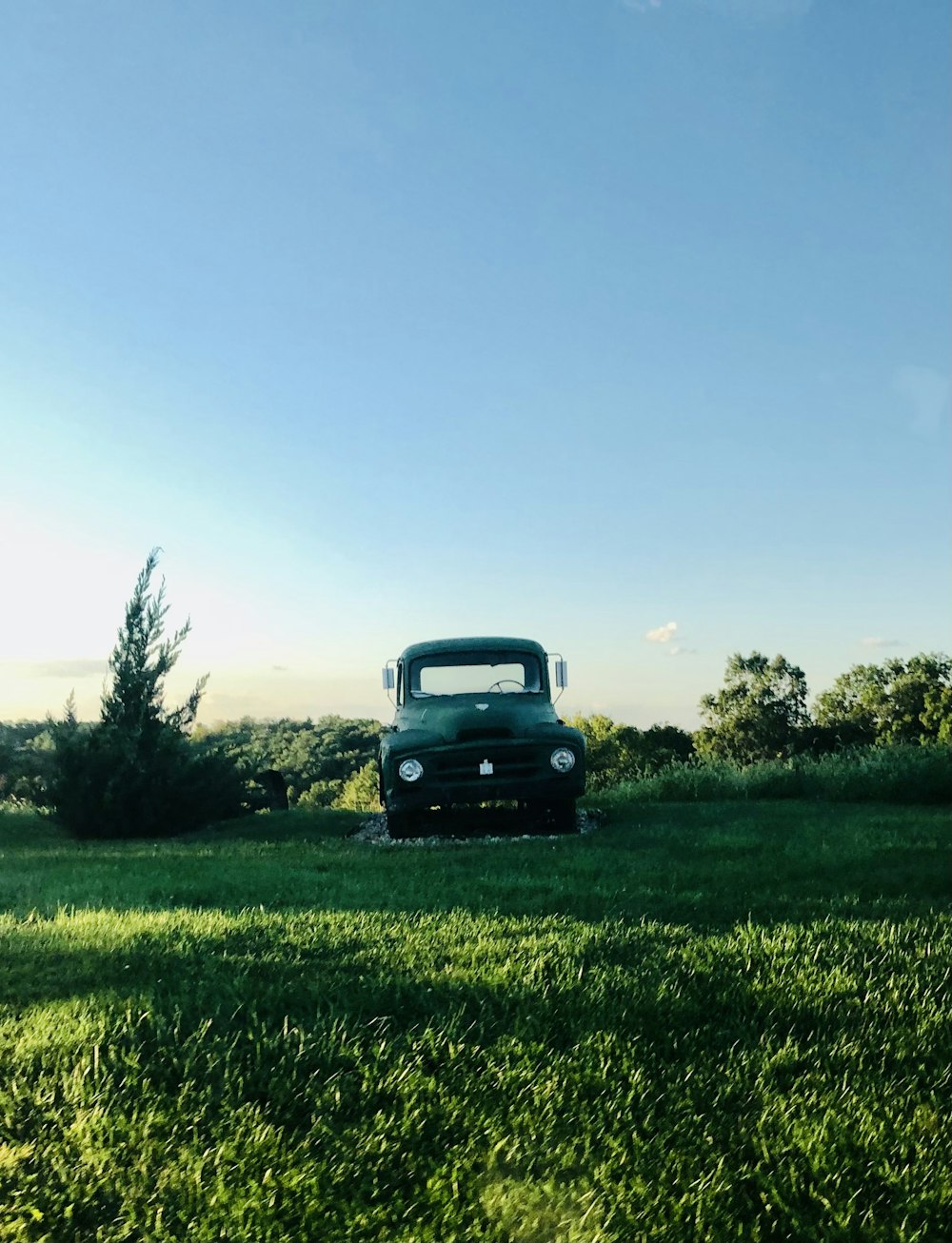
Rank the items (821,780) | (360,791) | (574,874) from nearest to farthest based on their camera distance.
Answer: (574,874), (821,780), (360,791)

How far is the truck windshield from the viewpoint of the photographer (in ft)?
40.4

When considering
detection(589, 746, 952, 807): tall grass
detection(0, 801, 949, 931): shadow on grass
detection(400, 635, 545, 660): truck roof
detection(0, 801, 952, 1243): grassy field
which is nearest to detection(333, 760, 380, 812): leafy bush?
detection(589, 746, 952, 807): tall grass

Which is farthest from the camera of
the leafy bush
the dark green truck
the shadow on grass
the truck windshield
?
the leafy bush

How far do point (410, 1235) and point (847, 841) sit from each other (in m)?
7.02

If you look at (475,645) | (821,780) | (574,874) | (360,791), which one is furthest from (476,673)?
(360,791)

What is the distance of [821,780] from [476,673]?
6.63m

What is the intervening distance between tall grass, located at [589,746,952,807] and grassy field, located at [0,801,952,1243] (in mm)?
8679

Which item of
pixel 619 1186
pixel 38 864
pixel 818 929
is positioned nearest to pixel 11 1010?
pixel 619 1186

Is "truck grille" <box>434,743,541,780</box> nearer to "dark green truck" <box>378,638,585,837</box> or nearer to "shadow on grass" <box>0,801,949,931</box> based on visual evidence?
"dark green truck" <box>378,638,585,837</box>

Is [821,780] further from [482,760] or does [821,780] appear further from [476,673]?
[482,760]

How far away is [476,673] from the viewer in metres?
12.4

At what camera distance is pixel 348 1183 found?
106 inches

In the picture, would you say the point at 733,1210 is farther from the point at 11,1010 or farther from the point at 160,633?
the point at 160,633

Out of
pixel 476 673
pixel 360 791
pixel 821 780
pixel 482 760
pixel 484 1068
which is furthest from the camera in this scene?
pixel 360 791
